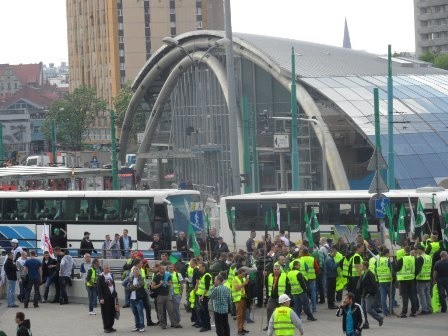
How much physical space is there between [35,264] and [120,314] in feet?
9.18

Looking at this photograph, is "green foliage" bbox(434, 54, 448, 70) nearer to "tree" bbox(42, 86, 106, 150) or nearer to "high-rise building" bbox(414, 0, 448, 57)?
"tree" bbox(42, 86, 106, 150)

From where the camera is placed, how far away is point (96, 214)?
4078cm

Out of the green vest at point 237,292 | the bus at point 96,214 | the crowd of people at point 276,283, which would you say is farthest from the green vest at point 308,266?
the bus at point 96,214

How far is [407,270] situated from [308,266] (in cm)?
207

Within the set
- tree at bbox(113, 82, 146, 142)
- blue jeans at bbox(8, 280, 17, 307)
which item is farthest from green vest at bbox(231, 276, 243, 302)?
tree at bbox(113, 82, 146, 142)

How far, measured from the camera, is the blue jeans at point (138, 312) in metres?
25.7

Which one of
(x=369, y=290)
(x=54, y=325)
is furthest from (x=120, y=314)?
(x=369, y=290)

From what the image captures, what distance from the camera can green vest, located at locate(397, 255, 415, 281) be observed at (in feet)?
82.6

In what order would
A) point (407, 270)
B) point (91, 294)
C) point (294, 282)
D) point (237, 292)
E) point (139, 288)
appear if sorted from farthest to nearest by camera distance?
point (91, 294) < point (139, 288) < point (407, 270) < point (294, 282) < point (237, 292)

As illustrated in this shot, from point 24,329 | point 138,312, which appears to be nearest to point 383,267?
point 138,312

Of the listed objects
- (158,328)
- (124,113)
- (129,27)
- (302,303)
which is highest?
(129,27)

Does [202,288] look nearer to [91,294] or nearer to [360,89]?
[91,294]

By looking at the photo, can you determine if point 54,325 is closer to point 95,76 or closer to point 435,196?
point 435,196

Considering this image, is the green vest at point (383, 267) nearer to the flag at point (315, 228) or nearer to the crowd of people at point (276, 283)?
the crowd of people at point (276, 283)
